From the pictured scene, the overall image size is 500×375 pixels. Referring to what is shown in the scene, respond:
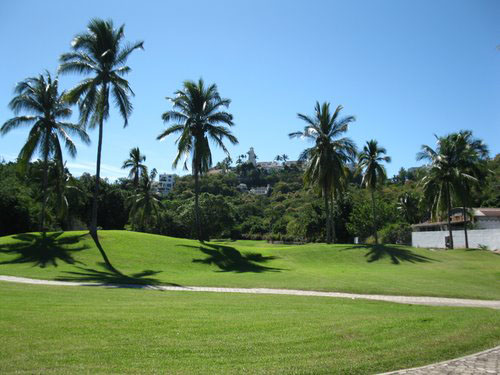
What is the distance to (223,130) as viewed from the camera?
32.6 m

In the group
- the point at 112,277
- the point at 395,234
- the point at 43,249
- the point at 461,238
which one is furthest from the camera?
the point at 395,234

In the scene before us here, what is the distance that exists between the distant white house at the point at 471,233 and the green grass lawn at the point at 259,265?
22.0 feet

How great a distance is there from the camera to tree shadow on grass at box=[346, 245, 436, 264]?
100 ft

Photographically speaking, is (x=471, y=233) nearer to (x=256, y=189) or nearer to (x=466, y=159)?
(x=466, y=159)

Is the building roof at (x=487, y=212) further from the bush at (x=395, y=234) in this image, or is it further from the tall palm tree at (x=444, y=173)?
the tall palm tree at (x=444, y=173)

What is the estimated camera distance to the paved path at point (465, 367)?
6.33 meters

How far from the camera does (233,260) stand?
28.6m

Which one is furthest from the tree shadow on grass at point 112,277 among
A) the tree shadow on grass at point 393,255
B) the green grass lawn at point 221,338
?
the tree shadow on grass at point 393,255

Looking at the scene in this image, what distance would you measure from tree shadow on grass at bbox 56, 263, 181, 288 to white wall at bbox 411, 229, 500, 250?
32.6 metres

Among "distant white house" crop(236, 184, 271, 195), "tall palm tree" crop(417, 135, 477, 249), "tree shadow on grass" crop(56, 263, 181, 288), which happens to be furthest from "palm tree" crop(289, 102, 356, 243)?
"distant white house" crop(236, 184, 271, 195)

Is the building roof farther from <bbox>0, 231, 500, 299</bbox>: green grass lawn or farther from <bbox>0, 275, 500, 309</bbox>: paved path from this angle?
<bbox>0, 275, 500, 309</bbox>: paved path

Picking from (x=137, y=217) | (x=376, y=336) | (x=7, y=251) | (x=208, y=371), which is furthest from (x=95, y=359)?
(x=137, y=217)

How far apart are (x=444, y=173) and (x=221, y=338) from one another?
37.9 meters

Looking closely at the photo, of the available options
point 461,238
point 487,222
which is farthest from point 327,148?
point 487,222
